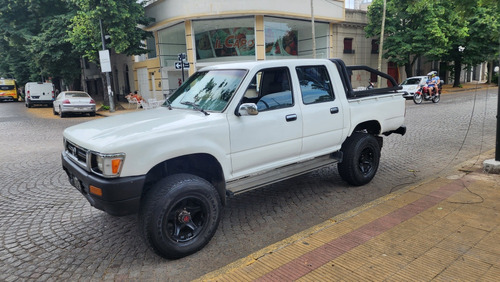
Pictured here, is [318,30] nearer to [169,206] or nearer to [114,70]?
[114,70]

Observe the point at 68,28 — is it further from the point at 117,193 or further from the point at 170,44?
the point at 117,193

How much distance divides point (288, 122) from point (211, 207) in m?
1.48

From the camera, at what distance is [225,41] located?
22.5 meters

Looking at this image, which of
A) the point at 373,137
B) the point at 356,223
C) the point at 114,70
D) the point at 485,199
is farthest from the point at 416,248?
the point at 114,70

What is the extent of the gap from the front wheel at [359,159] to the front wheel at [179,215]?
96.0 inches

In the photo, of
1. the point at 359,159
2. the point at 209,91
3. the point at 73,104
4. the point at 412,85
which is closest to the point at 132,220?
the point at 209,91

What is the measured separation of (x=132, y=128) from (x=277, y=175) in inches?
73.4

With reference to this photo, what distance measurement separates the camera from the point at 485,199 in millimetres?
4723

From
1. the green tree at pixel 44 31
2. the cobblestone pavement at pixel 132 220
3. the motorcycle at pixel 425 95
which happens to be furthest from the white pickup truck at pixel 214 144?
the green tree at pixel 44 31

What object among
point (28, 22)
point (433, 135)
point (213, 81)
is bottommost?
point (433, 135)

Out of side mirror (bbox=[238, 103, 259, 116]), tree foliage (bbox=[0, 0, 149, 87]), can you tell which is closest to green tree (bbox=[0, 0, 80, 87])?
tree foliage (bbox=[0, 0, 149, 87])

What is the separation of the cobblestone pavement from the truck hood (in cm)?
121

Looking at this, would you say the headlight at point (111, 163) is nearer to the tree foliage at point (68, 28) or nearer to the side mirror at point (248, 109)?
the side mirror at point (248, 109)

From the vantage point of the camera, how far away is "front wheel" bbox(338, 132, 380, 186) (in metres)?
5.35
